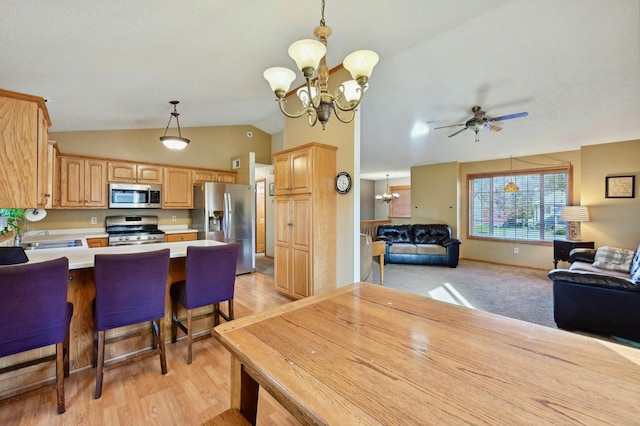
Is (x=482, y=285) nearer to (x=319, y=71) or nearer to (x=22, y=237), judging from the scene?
(x=319, y=71)

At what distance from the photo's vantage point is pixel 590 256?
171 inches

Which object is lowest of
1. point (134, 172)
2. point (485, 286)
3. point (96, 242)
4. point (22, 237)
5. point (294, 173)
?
point (485, 286)

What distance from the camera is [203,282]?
7.58 feet

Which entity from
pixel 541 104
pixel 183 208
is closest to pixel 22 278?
pixel 183 208

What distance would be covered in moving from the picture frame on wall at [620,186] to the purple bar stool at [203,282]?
650 centimetres

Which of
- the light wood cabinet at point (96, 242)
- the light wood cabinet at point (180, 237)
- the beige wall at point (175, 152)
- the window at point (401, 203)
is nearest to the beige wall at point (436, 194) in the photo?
the window at point (401, 203)

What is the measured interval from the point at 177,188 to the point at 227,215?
3.36 feet

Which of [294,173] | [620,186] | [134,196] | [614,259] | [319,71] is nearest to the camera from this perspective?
[319,71]

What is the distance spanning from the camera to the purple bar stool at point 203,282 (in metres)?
2.25

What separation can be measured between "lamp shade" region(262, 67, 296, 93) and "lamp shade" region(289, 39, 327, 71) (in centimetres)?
17

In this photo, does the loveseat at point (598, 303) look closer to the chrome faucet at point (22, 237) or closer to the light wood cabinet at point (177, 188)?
the light wood cabinet at point (177, 188)

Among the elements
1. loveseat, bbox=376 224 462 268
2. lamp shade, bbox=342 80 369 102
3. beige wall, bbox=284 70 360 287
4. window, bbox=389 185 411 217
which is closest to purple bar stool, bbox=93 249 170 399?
lamp shade, bbox=342 80 369 102

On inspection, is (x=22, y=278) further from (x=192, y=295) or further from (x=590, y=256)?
(x=590, y=256)

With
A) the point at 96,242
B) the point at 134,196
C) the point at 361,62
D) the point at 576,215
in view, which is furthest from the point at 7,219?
the point at 576,215
